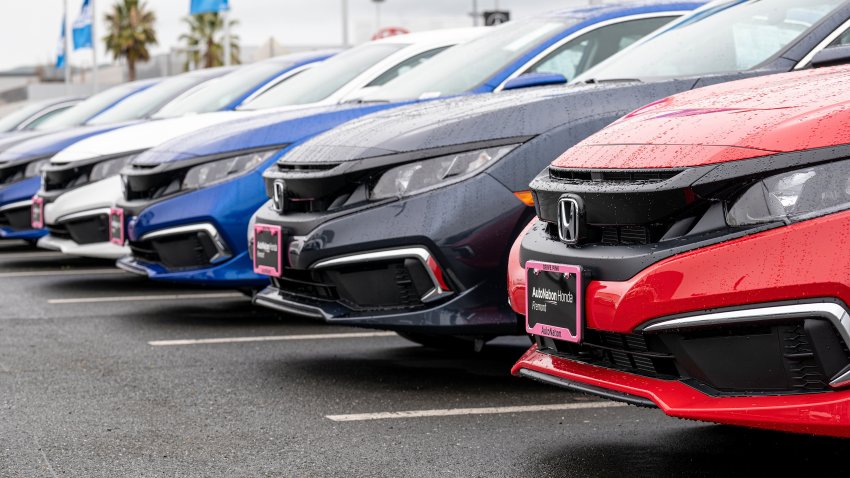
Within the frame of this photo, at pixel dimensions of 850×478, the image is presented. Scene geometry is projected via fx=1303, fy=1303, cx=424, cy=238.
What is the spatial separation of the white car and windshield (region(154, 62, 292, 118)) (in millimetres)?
759


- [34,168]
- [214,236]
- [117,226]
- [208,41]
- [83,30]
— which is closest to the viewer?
[214,236]

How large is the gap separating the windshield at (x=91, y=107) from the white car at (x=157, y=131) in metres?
4.50

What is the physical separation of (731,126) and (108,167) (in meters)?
6.19

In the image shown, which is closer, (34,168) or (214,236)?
(214,236)

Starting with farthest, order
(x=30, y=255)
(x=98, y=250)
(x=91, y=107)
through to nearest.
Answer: (x=91, y=107) < (x=30, y=255) < (x=98, y=250)

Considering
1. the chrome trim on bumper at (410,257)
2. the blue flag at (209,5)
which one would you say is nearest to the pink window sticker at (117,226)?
the chrome trim on bumper at (410,257)

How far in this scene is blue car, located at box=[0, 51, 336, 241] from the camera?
10203mm

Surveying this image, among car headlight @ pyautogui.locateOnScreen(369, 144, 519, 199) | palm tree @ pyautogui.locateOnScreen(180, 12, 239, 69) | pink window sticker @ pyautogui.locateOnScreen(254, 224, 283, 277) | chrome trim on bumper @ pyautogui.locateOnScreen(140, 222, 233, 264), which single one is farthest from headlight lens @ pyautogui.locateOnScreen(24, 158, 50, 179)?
palm tree @ pyautogui.locateOnScreen(180, 12, 239, 69)

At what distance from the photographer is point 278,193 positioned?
5.46 m

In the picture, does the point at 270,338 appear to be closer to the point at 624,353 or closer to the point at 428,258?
the point at 428,258

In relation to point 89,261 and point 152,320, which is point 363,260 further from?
point 89,261

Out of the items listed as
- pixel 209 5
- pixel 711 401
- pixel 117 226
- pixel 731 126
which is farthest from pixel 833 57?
pixel 209 5

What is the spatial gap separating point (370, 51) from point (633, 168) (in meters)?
5.73

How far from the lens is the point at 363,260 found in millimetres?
5027
